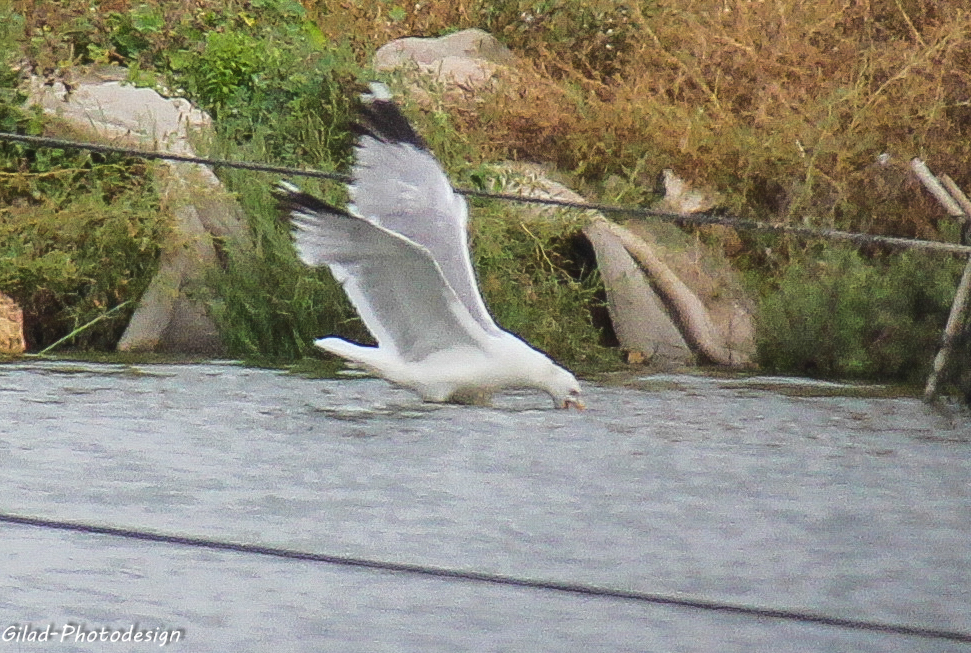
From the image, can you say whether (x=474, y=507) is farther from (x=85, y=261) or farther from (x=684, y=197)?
(x=684, y=197)

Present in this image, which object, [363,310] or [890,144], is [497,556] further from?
[890,144]

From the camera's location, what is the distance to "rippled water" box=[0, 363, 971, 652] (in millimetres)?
3723

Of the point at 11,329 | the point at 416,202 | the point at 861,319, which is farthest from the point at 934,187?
the point at 11,329

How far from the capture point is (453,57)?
9891 mm

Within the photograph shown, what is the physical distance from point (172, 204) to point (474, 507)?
3.26 m

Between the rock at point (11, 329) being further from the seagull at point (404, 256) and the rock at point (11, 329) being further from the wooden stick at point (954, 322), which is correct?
the wooden stick at point (954, 322)

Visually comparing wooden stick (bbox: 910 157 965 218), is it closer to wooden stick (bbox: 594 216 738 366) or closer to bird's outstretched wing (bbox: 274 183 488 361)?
wooden stick (bbox: 594 216 738 366)

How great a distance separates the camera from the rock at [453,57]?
370 inches

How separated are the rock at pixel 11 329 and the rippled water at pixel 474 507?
0.43 m

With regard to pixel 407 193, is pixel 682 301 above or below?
below

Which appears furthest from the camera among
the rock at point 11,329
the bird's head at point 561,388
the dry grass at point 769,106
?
the dry grass at point 769,106

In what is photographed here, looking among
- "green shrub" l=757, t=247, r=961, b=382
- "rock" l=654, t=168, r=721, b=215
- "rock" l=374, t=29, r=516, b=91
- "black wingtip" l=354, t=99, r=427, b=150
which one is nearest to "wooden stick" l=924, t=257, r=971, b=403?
"green shrub" l=757, t=247, r=961, b=382

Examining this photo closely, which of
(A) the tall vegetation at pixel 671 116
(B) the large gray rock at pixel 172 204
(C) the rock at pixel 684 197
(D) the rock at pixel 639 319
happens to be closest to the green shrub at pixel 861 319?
(A) the tall vegetation at pixel 671 116

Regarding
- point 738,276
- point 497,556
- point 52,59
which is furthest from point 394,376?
point 52,59
